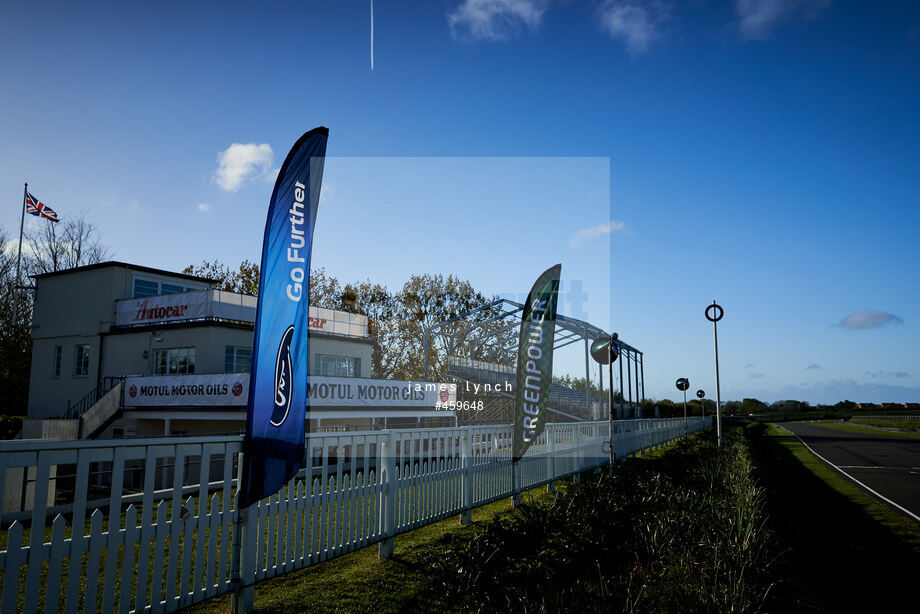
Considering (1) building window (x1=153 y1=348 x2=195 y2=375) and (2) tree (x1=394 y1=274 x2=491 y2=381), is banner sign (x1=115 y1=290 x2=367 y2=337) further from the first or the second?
(2) tree (x1=394 y1=274 x2=491 y2=381)

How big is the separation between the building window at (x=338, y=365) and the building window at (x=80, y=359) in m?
11.2

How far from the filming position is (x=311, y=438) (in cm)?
587

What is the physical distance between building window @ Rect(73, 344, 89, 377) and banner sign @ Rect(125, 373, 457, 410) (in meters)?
7.45

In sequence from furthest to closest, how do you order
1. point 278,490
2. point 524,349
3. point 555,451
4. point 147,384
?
point 147,384
point 555,451
point 524,349
point 278,490

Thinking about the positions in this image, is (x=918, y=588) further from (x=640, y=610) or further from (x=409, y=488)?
(x=409, y=488)

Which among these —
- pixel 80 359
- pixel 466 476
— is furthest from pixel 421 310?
pixel 466 476

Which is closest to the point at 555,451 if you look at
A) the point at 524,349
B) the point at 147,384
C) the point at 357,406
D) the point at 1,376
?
the point at 524,349

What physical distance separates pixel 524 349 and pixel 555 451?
115 inches

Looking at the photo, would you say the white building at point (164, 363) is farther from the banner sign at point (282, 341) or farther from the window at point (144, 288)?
the banner sign at point (282, 341)

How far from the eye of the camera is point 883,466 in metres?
19.2

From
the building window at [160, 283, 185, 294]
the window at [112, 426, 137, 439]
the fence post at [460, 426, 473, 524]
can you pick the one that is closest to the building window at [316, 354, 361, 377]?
the window at [112, 426, 137, 439]


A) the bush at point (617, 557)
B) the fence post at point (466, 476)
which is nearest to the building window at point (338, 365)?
the fence post at point (466, 476)

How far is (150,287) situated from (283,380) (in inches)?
1121

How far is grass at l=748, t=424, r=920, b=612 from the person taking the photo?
5.73 metres
